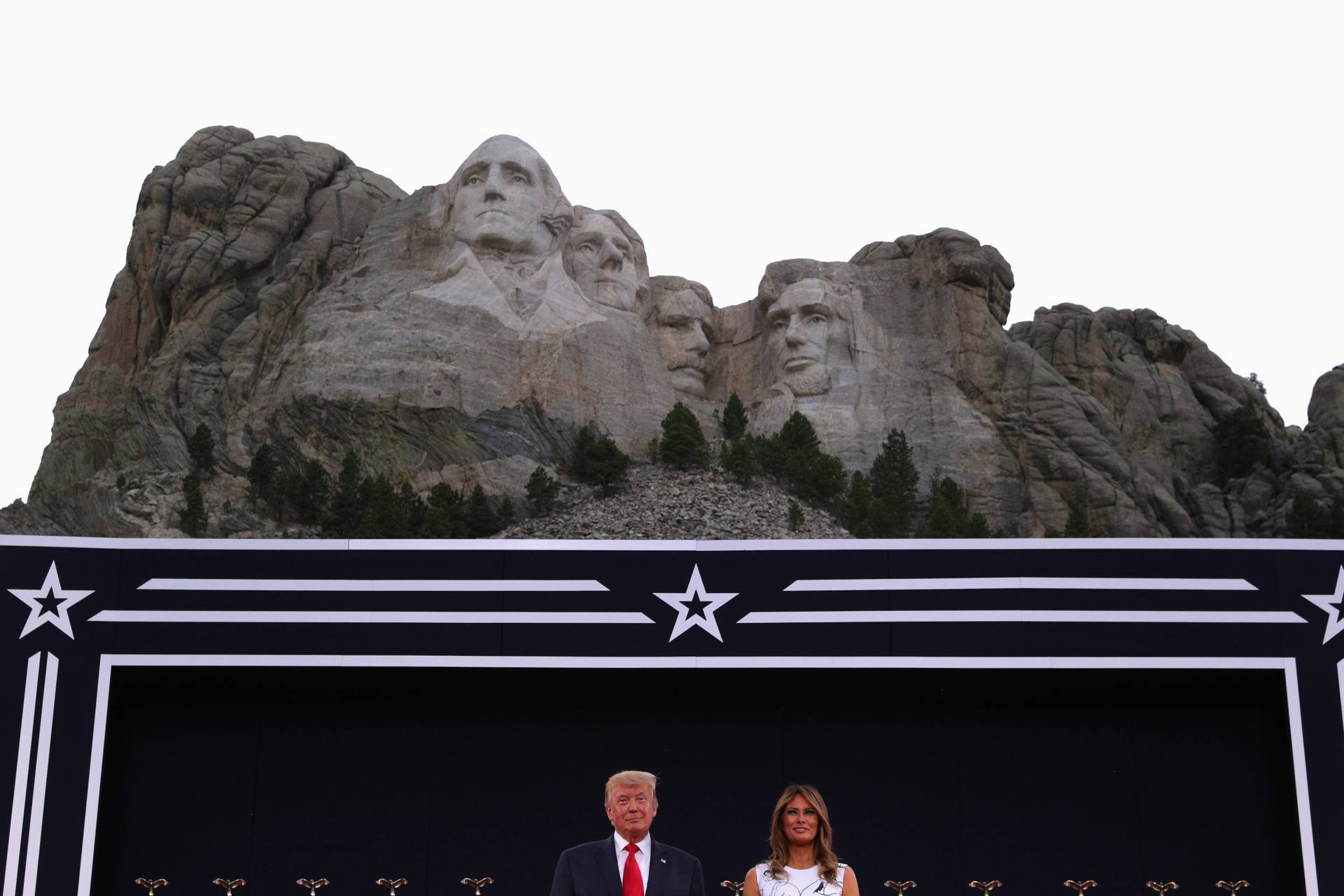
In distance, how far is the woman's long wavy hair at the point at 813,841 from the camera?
5.98 m

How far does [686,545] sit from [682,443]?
1331 inches

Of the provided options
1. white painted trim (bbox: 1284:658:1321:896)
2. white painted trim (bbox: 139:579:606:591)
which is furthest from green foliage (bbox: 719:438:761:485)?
white painted trim (bbox: 1284:658:1321:896)

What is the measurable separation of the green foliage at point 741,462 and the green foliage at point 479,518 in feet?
23.0

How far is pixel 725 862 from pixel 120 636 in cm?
456

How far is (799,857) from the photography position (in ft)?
19.8

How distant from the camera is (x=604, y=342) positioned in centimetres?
4678

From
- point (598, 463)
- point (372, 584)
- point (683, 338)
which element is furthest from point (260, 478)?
point (372, 584)

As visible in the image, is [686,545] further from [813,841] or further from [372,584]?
[813,841]

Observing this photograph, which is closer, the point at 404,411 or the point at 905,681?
the point at 905,681

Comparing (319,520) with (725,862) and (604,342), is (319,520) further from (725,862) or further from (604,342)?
(725,862)

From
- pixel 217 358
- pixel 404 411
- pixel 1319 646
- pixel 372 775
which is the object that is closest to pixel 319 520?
pixel 404 411

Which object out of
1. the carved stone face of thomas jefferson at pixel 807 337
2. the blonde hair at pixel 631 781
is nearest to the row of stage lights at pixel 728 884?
the blonde hair at pixel 631 781

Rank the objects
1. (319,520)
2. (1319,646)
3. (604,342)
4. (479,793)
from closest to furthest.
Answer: (1319,646) → (479,793) → (319,520) → (604,342)

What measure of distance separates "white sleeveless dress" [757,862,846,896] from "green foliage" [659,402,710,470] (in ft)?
128
